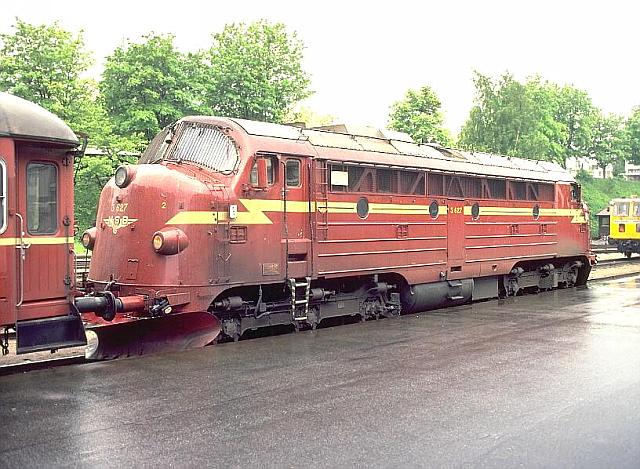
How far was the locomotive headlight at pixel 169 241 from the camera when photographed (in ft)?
32.5

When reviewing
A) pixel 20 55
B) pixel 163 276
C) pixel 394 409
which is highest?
pixel 20 55

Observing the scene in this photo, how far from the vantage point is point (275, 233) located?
447 inches

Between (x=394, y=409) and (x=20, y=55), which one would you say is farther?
(x=20, y=55)

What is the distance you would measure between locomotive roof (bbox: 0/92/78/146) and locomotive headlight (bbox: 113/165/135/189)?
68.1 inches

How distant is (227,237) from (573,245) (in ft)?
41.8

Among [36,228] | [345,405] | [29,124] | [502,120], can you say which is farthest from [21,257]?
[502,120]

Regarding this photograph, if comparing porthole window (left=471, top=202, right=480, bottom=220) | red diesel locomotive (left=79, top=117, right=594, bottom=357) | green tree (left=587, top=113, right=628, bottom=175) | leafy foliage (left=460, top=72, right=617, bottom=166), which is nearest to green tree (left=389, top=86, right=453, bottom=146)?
leafy foliage (left=460, top=72, right=617, bottom=166)

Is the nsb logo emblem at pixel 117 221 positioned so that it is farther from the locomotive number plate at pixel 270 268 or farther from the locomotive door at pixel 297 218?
the locomotive door at pixel 297 218

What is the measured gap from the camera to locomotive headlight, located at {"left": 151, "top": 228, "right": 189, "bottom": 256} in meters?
9.91

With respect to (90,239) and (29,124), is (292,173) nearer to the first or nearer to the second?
(90,239)

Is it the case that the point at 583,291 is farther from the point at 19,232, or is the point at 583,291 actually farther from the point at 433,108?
the point at 433,108

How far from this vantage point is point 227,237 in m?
10.6

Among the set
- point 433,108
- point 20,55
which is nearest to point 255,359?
point 20,55

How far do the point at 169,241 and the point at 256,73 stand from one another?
2952 centimetres
